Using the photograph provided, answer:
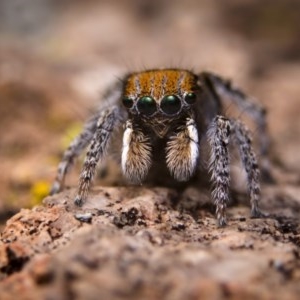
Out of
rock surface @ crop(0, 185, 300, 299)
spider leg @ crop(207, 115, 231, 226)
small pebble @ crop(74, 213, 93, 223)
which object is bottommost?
rock surface @ crop(0, 185, 300, 299)

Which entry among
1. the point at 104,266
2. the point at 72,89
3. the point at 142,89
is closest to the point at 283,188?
the point at 142,89

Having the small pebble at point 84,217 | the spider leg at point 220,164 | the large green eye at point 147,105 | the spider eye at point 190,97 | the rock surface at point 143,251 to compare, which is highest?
the spider eye at point 190,97

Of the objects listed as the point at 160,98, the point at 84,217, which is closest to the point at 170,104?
the point at 160,98

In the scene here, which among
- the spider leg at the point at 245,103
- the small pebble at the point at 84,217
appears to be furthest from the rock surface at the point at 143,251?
the spider leg at the point at 245,103

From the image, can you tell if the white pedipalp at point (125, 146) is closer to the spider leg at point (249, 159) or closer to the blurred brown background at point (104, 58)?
the spider leg at point (249, 159)

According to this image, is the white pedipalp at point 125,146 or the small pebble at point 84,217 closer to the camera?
the small pebble at point 84,217

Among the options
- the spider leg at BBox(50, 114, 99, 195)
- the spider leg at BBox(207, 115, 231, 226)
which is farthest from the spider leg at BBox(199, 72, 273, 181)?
the spider leg at BBox(50, 114, 99, 195)

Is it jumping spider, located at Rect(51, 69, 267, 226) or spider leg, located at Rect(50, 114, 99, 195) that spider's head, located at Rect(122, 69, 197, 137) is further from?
spider leg, located at Rect(50, 114, 99, 195)
